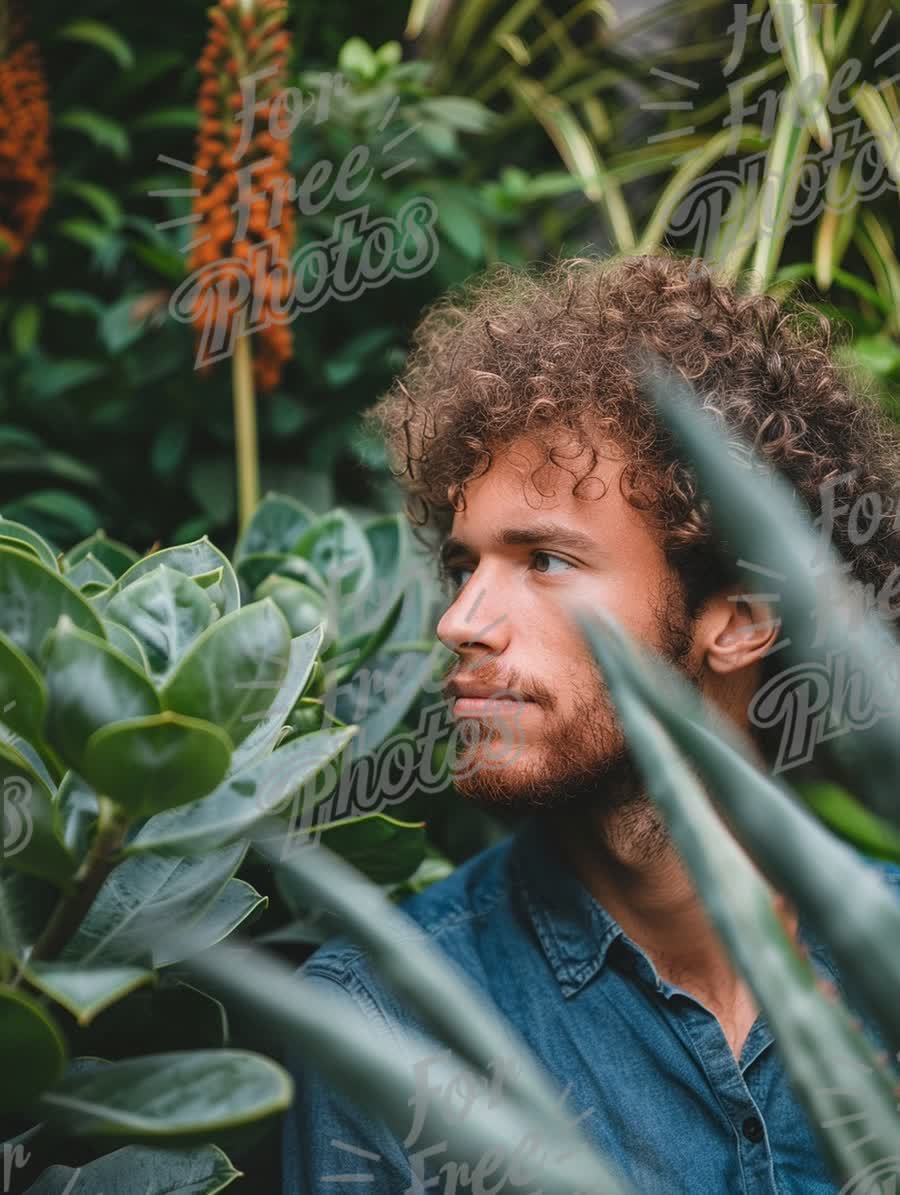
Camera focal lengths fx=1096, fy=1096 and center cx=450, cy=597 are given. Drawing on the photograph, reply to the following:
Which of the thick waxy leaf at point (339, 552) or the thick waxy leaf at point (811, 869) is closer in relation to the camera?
the thick waxy leaf at point (811, 869)

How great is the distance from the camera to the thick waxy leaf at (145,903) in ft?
1.79

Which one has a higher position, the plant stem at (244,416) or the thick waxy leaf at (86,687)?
the plant stem at (244,416)

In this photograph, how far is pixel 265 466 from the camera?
5.67ft

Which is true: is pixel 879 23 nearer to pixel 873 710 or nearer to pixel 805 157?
pixel 805 157

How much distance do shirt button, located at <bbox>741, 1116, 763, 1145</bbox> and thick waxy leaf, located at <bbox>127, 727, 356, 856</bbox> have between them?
2.18ft

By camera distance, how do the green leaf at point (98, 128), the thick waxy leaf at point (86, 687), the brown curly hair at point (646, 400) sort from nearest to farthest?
the thick waxy leaf at point (86, 687) → the brown curly hair at point (646, 400) → the green leaf at point (98, 128)

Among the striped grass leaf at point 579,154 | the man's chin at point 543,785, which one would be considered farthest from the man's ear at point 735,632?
the striped grass leaf at point 579,154

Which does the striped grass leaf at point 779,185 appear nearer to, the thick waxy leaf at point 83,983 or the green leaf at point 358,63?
the green leaf at point 358,63

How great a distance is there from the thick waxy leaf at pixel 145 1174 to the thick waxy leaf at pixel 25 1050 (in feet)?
0.66

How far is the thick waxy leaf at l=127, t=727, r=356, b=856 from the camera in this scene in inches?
19.9

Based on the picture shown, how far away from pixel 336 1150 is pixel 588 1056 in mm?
256

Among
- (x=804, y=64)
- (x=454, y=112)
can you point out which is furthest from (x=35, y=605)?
(x=804, y=64)

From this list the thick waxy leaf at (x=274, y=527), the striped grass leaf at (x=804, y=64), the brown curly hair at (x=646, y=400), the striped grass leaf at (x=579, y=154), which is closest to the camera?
the brown curly hair at (x=646, y=400)

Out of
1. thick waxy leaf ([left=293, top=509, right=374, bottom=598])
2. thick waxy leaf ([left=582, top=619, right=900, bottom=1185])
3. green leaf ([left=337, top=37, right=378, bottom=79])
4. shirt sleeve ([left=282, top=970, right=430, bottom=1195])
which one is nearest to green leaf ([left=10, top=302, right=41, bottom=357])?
green leaf ([left=337, top=37, right=378, bottom=79])
